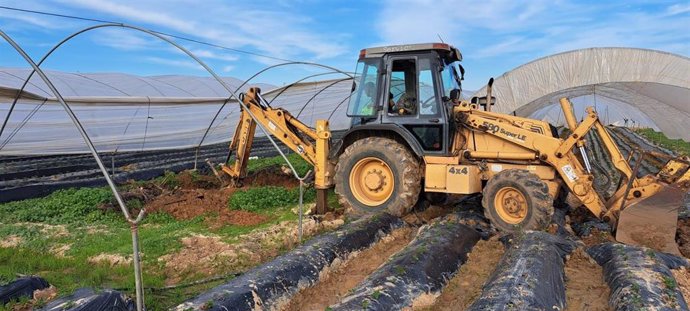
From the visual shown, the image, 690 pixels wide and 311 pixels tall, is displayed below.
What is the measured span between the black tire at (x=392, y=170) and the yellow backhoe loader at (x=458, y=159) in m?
0.01

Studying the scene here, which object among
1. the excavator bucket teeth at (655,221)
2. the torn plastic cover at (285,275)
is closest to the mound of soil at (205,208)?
the torn plastic cover at (285,275)

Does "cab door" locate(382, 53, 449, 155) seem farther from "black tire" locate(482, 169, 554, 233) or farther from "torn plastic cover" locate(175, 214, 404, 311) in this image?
"torn plastic cover" locate(175, 214, 404, 311)

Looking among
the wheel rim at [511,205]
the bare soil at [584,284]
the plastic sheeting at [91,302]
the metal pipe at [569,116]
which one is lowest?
the bare soil at [584,284]

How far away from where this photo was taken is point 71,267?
528 cm

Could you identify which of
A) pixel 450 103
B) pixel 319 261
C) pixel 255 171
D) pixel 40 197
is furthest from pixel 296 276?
pixel 40 197

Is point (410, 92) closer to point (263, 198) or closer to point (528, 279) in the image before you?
point (263, 198)

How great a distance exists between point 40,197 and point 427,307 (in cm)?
836

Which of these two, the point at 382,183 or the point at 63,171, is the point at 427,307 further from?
the point at 63,171

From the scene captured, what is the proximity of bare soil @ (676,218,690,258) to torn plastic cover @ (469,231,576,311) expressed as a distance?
164 cm

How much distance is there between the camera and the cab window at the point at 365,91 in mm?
6887

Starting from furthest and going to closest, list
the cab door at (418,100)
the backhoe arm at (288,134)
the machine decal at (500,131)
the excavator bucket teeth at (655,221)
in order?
the backhoe arm at (288,134)
the cab door at (418,100)
the machine decal at (500,131)
the excavator bucket teeth at (655,221)

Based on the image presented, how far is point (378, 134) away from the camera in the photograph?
6.96 metres

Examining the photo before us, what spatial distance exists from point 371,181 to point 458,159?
4.11ft

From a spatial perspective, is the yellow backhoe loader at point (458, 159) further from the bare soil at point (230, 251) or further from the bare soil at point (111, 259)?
the bare soil at point (111, 259)
